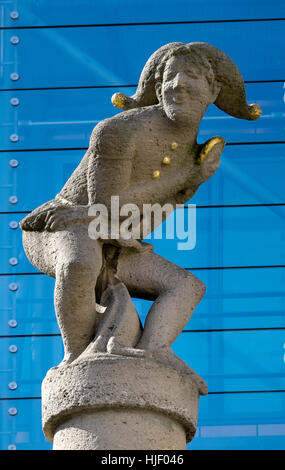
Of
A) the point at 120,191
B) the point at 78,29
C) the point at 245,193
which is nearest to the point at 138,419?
the point at 120,191

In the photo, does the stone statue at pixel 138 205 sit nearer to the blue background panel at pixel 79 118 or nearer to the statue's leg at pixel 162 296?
the statue's leg at pixel 162 296

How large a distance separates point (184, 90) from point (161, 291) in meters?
1.10

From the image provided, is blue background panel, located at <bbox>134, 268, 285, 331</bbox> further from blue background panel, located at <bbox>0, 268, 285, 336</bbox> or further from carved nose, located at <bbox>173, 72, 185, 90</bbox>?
carved nose, located at <bbox>173, 72, 185, 90</bbox>

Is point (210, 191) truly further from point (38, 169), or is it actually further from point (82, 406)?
point (82, 406)

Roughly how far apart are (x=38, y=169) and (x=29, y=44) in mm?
1370

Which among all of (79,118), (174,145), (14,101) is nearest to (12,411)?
(79,118)

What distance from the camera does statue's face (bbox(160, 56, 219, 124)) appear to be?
6.52 meters

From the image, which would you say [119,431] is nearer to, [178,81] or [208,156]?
[208,156]

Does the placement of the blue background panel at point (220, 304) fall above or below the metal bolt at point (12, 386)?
above

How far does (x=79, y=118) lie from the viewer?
12805 millimetres

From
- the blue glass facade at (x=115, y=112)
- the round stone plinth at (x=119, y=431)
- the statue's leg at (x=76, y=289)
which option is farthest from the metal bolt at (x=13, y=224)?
the round stone plinth at (x=119, y=431)

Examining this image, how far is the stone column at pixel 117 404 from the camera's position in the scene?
5.88 meters

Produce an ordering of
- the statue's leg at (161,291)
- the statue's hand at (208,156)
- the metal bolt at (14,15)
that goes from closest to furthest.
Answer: the statue's leg at (161,291) → the statue's hand at (208,156) → the metal bolt at (14,15)

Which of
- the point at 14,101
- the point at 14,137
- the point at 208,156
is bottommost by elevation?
the point at 208,156
